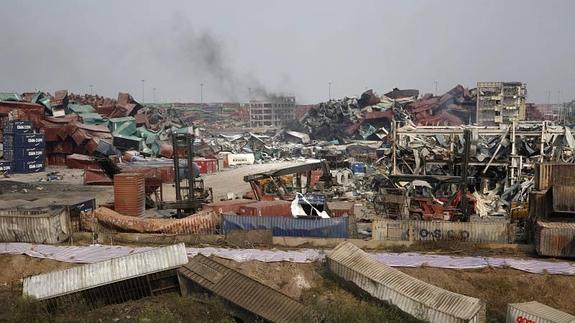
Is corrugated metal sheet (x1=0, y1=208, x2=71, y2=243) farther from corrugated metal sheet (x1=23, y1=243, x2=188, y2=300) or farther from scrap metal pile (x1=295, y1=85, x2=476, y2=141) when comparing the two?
scrap metal pile (x1=295, y1=85, x2=476, y2=141)

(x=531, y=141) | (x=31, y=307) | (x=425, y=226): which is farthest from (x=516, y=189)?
(x=31, y=307)

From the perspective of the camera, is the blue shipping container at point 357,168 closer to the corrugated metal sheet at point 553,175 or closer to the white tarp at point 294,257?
the corrugated metal sheet at point 553,175

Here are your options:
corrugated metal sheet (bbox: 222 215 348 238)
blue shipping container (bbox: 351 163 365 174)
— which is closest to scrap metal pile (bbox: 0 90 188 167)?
blue shipping container (bbox: 351 163 365 174)

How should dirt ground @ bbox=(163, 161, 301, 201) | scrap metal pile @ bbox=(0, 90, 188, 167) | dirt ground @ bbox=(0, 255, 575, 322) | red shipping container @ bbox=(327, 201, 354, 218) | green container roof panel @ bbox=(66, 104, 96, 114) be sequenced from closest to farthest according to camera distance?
dirt ground @ bbox=(0, 255, 575, 322), red shipping container @ bbox=(327, 201, 354, 218), dirt ground @ bbox=(163, 161, 301, 201), scrap metal pile @ bbox=(0, 90, 188, 167), green container roof panel @ bbox=(66, 104, 96, 114)

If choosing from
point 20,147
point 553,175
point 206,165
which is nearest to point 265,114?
point 206,165

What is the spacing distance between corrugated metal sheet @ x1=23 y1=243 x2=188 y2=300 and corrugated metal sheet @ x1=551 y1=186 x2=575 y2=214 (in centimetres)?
1063

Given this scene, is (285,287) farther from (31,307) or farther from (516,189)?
(516,189)

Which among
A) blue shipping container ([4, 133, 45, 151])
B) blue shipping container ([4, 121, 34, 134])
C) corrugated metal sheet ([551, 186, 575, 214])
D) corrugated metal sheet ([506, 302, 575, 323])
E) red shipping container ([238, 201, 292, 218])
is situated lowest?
corrugated metal sheet ([506, 302, 575, 323])

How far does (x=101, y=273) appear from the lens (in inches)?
493

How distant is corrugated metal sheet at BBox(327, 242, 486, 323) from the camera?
10914 mm

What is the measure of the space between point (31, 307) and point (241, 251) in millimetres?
5693

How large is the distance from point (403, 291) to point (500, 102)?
177 feet

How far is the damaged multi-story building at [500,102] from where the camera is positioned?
192ft

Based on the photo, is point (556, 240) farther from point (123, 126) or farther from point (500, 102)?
point (500, 102)
